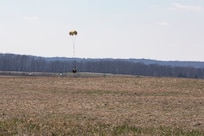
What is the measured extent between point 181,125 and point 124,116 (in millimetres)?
3662

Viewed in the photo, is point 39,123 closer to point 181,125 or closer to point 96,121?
point 96,121

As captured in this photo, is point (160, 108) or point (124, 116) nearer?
point (124, 116)

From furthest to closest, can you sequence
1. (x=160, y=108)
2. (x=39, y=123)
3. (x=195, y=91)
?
(x=195, y=91) → (x=160, y=108) → (x=39, y=123)

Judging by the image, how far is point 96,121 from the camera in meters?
20.9

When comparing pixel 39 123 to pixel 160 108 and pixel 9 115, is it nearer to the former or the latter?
pixel 9 115

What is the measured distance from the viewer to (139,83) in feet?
178

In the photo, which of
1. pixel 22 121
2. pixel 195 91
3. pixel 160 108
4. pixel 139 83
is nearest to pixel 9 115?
pixel 22 121


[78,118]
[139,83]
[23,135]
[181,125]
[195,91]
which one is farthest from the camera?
[139,83]

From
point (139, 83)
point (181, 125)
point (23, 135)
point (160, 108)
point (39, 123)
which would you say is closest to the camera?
point (23, 135)

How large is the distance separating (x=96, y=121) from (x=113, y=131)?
3.76m

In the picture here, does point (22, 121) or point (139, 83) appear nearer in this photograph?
point (22, 121)

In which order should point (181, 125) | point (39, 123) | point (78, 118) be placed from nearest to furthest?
point (39, 123) → point (181, 125) → point (78, 118)

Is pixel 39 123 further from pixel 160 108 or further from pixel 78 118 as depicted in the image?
pixel 160 108

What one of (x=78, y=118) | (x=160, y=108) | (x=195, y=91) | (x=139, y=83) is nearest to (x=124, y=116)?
(x=78, y=118)
